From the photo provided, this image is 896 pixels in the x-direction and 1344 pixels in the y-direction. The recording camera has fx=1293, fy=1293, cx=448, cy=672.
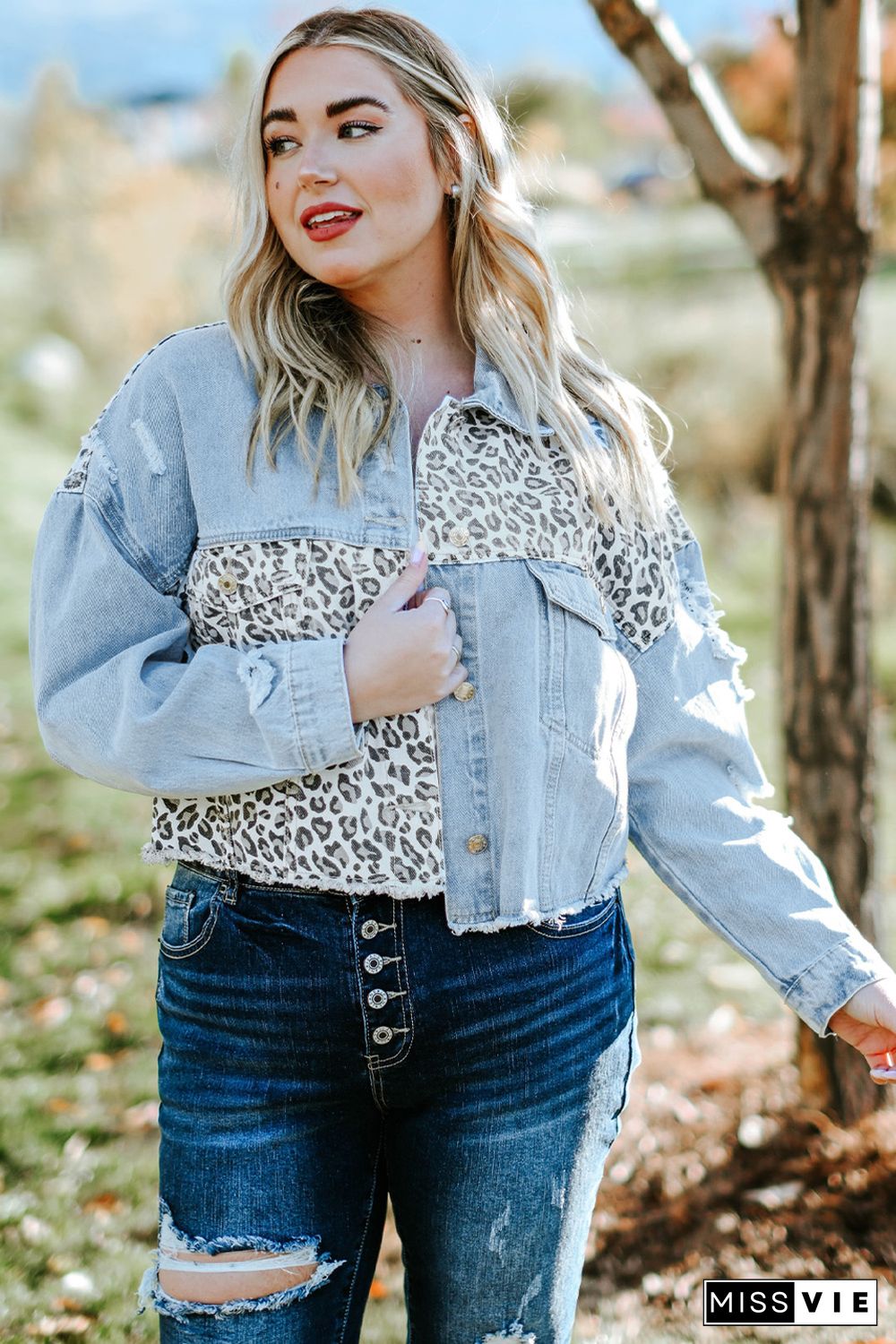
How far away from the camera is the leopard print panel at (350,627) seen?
1647mm

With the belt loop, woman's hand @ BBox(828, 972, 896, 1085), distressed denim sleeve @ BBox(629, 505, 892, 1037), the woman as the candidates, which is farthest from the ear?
woman's hand @ BBox(828, 972, 896, 1085)

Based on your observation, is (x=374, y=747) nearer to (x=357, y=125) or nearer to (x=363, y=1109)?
(x=363, y=1109)

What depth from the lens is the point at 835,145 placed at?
305cm

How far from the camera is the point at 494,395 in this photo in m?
1.85

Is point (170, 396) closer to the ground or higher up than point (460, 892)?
higher up

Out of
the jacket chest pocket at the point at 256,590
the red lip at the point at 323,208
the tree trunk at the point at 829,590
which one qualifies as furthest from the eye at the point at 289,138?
the tree trunk at the point at 829,590

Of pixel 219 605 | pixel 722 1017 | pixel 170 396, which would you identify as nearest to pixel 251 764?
pixel 219 605

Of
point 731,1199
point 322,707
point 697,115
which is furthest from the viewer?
point 731,1199

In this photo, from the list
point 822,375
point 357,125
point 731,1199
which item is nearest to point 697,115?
point 822,375

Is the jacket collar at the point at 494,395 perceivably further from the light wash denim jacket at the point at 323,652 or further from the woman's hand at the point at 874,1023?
the woman's hand at the point at 874,1023

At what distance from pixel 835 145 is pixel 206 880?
7.80 ft

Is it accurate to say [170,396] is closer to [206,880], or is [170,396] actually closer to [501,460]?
[501,460]

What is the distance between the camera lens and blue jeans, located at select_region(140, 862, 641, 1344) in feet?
5.34

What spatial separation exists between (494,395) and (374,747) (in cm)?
55
